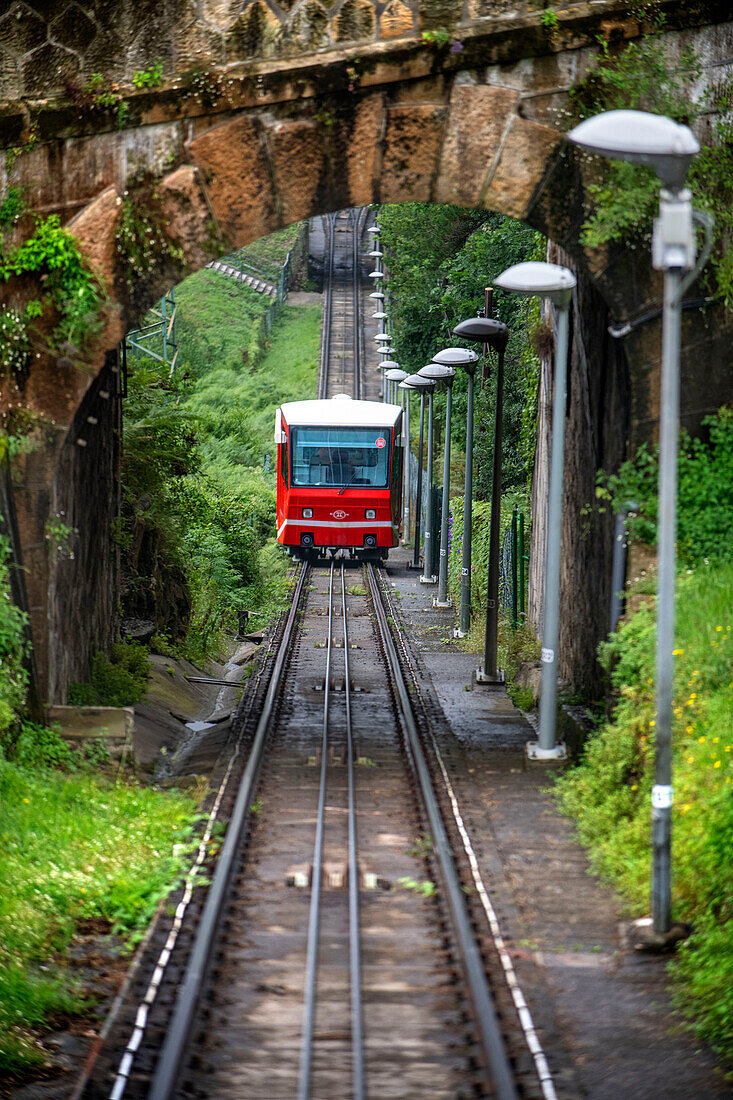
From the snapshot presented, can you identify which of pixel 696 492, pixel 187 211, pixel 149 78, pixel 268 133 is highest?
pixel 149 78

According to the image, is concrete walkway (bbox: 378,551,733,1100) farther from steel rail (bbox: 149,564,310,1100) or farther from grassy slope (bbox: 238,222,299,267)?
grassy slope (bbox: 238,222,299,267)

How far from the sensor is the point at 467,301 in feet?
112

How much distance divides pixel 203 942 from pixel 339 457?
19.3 m

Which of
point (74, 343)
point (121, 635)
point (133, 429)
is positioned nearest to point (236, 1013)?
point (74, 343)

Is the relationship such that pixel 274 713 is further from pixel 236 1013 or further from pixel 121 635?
pixel 236 1013

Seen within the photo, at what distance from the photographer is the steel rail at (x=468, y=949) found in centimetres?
645

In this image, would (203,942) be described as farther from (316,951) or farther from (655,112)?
(655,112)

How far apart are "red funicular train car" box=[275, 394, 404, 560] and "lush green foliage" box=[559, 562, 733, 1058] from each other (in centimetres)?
1533

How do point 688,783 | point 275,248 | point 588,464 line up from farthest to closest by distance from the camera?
1. point 275,248
2. point 588,464
3. point 688,783

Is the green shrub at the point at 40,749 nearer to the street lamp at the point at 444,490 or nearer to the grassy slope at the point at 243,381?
the street lamp at the point at 444,490

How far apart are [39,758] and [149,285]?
4585 millimetres

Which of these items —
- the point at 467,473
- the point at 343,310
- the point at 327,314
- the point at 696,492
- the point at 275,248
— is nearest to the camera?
→ the point at 696,492

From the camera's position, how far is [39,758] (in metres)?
11.8

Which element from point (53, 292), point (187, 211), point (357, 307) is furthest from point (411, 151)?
A: point (357, 307)
